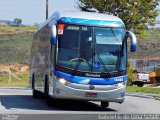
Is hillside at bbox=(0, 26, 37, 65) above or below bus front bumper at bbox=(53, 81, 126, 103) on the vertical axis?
below

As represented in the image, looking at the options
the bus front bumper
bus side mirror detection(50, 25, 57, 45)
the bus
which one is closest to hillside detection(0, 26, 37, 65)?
the bus

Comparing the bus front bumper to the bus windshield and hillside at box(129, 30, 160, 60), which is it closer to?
the bus windshield

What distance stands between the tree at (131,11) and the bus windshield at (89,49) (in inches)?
941

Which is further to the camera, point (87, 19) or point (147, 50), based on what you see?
point (147, 50)

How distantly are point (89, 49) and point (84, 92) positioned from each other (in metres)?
1.58

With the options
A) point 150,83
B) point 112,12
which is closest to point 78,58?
point 112,12

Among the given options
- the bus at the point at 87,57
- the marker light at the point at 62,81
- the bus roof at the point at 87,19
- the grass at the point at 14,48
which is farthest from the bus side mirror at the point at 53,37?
the grass at the point at 14,48

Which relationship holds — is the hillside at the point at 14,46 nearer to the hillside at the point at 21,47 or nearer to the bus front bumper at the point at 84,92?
the hillside at the point at 21,47

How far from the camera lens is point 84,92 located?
19.9 meters

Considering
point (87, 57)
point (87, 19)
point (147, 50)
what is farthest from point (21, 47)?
point (87, 57)

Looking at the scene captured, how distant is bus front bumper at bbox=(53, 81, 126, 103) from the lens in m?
19.8

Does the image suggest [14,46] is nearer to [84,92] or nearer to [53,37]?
[53,37]

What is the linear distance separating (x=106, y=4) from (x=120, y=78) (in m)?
25.2

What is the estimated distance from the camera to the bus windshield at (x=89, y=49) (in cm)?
2017
